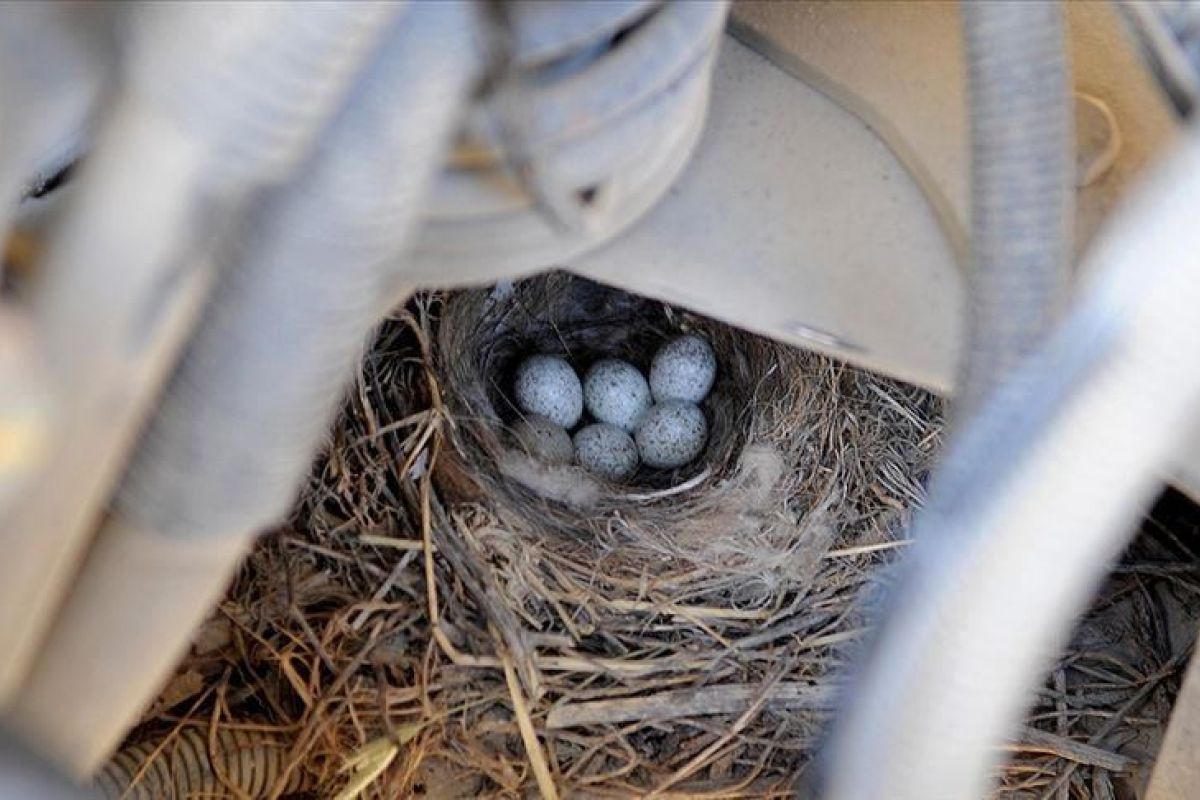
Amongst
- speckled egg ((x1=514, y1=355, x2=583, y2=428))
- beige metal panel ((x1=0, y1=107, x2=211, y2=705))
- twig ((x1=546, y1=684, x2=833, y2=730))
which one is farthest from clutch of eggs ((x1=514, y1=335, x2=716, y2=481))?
beige metal panel ((x1=0, y1=107, x2=211, y2=705))

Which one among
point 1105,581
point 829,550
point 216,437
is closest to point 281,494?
point 216,437

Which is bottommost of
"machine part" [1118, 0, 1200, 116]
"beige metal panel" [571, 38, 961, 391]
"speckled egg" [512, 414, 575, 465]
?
"speckled egg" [512, 414, 575, 465]

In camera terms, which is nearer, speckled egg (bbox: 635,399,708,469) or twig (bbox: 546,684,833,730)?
twig (bbox: 546,684,833,730)

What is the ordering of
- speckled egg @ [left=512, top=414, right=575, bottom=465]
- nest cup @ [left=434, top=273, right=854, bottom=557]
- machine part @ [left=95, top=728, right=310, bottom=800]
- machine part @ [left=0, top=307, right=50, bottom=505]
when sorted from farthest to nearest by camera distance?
speckled egg @ [left=512, top=414, right=575, bottom=465]
nest cup @ [left=434, top=273, right=854, bottom=557]
machine part @ [left=95, top=728, right=310, bottom=800]
machine part @ [left=0, top=307, right=50, bottom=505]

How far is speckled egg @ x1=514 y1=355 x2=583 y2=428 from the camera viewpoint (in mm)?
1426

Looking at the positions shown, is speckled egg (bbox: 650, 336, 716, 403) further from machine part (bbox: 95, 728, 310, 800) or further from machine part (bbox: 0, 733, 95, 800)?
machine part (bbox: 0, 733, 95, 800)

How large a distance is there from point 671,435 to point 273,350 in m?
1.02

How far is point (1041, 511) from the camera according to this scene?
36 cm

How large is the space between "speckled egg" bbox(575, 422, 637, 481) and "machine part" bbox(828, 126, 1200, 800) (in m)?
1.03

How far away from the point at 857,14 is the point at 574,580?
2.10ft

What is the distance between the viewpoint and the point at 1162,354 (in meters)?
0.36

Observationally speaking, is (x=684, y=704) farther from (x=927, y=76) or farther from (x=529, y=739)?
(x=927, y=76)

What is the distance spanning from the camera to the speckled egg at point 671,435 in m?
1.43

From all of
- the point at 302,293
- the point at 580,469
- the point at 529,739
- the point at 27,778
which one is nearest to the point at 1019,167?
the point at 302,293
